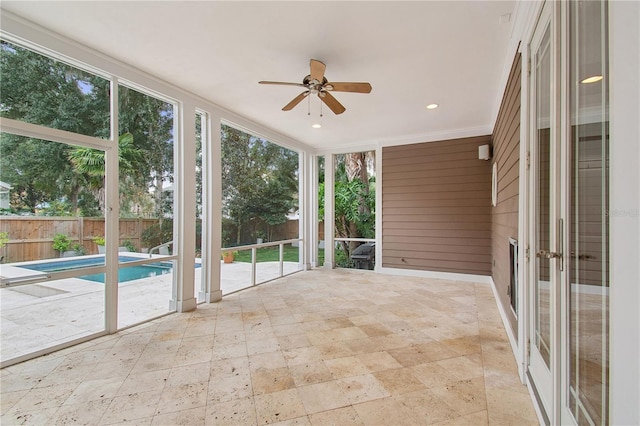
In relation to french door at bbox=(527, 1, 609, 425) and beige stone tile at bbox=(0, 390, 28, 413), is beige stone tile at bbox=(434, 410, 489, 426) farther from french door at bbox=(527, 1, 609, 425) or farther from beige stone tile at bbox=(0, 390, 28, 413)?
beige stone tile at bbox=(0, 390, 28, 413)

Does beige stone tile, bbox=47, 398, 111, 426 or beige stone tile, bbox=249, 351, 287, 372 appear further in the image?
beige stone tile, bbox=249, 351, 287, 372

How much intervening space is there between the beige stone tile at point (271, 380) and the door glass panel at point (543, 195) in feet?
5.57

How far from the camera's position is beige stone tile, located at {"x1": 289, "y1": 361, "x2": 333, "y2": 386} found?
7.19ft

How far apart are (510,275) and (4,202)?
15.6ft

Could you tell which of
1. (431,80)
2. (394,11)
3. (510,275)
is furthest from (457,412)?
(431,80)

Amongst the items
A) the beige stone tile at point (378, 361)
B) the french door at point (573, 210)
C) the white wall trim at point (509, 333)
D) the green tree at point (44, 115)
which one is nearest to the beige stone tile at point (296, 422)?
the beige stone tile at point (378, 361)

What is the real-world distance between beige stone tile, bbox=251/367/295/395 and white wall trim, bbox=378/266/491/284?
4091 mm

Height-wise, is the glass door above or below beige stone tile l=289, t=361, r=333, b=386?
above

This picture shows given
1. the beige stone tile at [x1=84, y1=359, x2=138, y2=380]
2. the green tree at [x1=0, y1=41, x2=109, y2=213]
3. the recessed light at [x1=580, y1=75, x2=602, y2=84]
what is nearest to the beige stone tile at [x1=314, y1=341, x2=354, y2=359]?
the beige stone tile at [x1=84, y1=359, x2=138, y2=380]

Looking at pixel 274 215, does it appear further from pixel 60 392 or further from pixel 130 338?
pixel 60 392

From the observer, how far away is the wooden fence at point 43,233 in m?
2.53

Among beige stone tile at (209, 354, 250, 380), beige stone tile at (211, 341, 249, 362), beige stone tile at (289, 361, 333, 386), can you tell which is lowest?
beige stone tile at (211, 341, 249, 362)

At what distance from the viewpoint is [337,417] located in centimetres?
179
